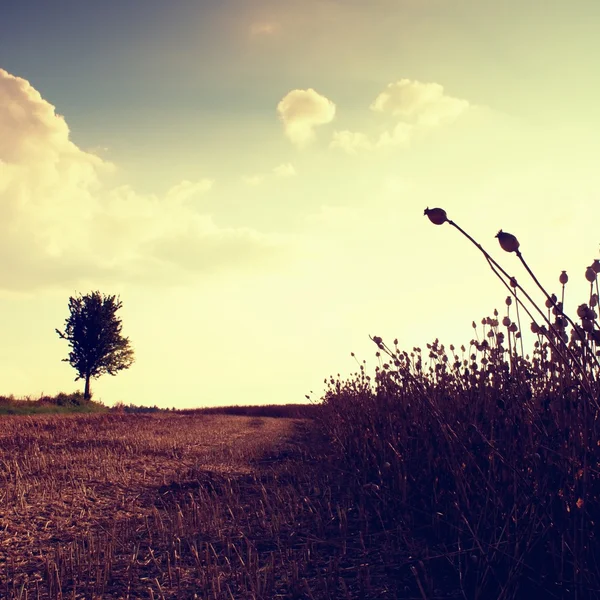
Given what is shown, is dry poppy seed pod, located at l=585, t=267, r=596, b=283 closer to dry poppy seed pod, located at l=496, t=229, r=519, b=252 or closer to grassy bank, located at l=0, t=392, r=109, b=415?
dry poppy seed pod, located at l=496, t=229, r=519, b=252

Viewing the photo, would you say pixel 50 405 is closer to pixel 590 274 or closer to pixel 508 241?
pixel 590 274

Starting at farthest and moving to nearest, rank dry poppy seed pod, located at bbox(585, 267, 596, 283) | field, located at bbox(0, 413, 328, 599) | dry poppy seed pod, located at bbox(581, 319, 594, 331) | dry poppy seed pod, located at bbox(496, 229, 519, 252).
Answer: field, located at bbox(0, 413, 328, 599) < dry poppy seed pod, located at bbox(585, 267, 596, 283) < dry poppy seed pod, located at bbox(581, 319, 594, 331) < dry poppy seed pod, located at bbox(496, 229, 519, 252)

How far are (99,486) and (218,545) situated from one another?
208 cm

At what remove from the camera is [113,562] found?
10.5 ft

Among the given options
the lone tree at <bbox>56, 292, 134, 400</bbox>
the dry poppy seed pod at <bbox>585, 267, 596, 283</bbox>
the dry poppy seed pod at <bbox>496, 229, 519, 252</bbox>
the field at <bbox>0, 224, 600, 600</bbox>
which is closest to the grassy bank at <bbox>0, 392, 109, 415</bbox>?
the lone tree at <bbox>56, 292, 134, 400</bbox>

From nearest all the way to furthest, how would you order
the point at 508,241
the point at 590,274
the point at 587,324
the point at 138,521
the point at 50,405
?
the point at 508,241
the point at 587,324
the point at 590,274
the point at 138,521
the point at 50,405

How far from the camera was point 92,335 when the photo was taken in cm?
2872

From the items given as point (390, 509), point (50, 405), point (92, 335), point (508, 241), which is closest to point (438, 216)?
point (508, 241)

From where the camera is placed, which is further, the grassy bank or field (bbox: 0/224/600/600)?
the grassy bank

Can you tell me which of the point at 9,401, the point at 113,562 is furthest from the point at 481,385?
the point at 9,401

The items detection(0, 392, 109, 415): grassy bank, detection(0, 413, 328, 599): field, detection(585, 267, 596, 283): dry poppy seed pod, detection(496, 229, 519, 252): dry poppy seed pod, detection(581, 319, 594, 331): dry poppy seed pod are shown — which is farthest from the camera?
detection(0, 392, 109, 415): grassy bank

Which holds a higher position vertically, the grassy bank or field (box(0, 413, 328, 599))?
the grassy bank

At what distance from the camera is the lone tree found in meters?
28.7

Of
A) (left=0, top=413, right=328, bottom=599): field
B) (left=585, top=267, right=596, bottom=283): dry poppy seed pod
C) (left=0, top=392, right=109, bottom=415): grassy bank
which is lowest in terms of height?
(left=0, top=413, right=328, bottom=599): field
